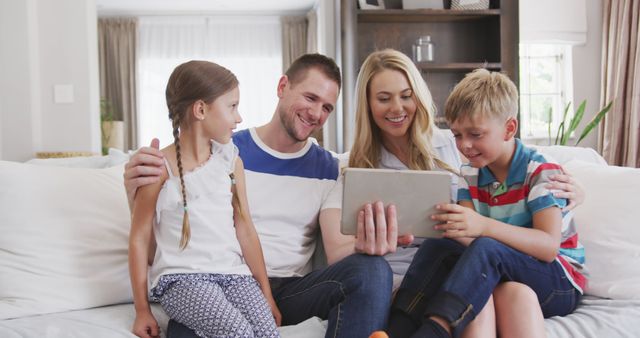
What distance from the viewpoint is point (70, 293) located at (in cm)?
139

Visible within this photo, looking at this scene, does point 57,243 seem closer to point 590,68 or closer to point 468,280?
point 468,280

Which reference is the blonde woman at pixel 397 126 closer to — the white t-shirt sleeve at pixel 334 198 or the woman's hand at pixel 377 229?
the white t-shirt sleeve at pixel 334 198

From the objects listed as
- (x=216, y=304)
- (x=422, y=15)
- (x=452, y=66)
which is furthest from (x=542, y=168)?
(x=422, y=15)

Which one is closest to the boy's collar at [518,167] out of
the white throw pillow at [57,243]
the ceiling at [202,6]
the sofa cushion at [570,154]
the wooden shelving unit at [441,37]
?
the sofa cushion at [570,154]

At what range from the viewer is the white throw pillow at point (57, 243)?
4.47ft

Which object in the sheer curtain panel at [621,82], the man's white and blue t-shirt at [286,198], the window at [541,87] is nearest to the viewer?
the man's white and blue t-shirt at [286,198]

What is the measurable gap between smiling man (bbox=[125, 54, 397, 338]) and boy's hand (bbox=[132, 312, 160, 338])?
0.28m

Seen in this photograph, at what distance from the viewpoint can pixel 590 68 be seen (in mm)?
5105

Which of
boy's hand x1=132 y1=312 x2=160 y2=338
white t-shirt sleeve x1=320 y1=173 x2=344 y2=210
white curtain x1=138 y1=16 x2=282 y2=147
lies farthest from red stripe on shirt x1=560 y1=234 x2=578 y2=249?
white curtain x1=138 y1=16 x2=282 y2=147

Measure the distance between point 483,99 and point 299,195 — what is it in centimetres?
57

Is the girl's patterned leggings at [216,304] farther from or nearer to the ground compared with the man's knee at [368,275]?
nearer to the ground

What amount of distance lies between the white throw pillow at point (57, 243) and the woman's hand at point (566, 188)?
1.06 meters

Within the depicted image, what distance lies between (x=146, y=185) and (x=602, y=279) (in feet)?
3.79

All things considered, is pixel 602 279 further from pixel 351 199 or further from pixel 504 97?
pixel 351 199
